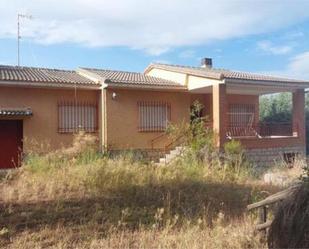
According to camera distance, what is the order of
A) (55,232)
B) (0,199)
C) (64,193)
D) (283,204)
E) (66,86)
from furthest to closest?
(66,86), (64,193), (0,199), (55,232), (283,204)

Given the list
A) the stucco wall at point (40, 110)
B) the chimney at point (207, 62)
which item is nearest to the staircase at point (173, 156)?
the stucco wall at point (40, 110)

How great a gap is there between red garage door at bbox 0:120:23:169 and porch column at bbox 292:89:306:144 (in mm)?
14344

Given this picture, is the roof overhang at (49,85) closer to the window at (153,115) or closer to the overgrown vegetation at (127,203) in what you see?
the window at (153,115)

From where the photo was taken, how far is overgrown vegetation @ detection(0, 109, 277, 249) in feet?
24.0

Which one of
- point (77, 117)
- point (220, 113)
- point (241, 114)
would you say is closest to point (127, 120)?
point (77, 117)

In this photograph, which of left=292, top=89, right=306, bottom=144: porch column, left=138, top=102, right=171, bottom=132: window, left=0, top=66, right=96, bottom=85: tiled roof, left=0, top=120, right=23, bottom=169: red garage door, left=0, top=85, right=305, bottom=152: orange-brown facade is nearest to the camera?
left=0, top=66, right=96, bottom=85: tiled roof

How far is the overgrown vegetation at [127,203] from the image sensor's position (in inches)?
288

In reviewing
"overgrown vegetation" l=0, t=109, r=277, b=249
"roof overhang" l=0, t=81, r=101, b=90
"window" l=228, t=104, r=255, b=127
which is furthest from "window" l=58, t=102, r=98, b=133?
"window" l=228, t=104, r=255, b=127

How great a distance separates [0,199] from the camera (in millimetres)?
10375

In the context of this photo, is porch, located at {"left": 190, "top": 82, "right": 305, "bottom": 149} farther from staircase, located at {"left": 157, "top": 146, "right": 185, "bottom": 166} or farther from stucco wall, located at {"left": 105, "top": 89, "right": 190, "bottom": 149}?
stucco wall, located at {"left": 105, "top": 89, "right": 190, "bottom": 149}

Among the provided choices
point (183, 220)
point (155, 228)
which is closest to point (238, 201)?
point (183, 220)

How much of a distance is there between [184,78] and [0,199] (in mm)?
15356

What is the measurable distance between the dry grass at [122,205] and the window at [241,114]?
12113 millimetres

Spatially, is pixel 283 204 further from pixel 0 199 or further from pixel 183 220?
pixel 0 199
